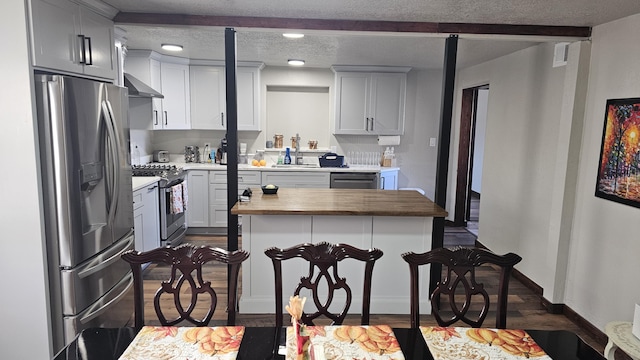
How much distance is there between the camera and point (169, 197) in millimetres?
4387

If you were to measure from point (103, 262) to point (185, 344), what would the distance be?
1424mm

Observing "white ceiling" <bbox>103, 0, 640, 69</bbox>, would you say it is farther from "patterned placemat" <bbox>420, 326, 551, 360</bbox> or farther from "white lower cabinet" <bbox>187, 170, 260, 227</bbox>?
"patterned placemat" <bbox>420, 326, 551, 360</bbox>

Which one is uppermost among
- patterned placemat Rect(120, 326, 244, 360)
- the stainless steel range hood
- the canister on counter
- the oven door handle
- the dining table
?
the stainless steel range hood

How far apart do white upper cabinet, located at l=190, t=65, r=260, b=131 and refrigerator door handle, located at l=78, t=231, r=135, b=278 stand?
9.09 ft

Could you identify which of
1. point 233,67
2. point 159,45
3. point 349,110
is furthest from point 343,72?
point 233,67

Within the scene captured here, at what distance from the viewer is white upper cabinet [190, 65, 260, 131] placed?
5312 mm

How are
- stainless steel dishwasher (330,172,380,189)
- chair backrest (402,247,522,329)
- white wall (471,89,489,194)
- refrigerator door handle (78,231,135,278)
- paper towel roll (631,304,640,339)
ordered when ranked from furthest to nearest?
white wall (471,89,489,194) → stainless steel dishwasher (330,172,380,189) → refrigerator door handle (78,231,135,278) → paper towel roll (631,304,640,339) → chair backrest (402,247,522,329)

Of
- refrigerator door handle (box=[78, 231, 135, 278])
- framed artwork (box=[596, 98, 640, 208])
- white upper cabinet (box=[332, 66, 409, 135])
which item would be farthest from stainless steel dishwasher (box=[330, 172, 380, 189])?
refrigerator door handle (box=[78, 231, 135, 278])

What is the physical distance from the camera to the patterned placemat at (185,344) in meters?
1.37

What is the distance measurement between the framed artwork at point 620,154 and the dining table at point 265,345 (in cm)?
157

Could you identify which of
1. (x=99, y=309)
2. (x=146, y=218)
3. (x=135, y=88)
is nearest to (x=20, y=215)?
(x=99, y=309)

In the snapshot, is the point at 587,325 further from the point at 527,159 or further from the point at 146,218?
the point at 146,218

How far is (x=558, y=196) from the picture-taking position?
324 cm

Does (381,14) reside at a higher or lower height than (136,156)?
higher
